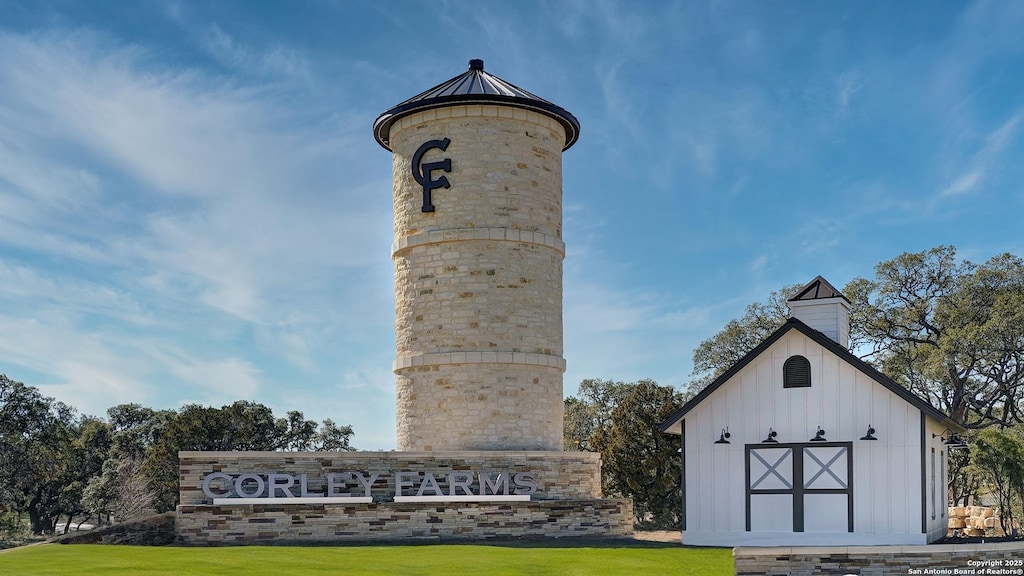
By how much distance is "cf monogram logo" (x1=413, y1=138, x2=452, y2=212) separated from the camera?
93.5ft

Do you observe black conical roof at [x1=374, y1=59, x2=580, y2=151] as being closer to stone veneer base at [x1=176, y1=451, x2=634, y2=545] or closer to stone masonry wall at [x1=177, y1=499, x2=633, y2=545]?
stone veneer base at [x1=176, y1=451, x2=634, y2=545]

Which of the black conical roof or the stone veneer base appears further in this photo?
the black conical roof

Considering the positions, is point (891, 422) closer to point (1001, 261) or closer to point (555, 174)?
point (555, 174)

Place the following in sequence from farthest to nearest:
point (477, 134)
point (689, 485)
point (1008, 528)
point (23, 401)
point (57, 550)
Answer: point (23, 401), point (1008, 528), point (477, 134), point (689, 485), point (57, 550)

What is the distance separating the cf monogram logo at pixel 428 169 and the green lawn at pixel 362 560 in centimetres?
1023

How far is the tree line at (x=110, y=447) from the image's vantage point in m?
44.6

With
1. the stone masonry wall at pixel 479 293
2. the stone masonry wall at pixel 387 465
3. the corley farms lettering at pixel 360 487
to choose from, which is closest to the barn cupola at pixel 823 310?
the stone masonry wall at pixel 387 465

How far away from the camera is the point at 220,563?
63.0ft

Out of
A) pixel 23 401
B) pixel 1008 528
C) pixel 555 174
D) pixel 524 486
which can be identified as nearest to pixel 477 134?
pixel 555 174

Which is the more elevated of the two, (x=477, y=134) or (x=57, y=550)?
(x=477, y=134)

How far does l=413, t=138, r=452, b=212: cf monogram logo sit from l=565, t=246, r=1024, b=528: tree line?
505 inches

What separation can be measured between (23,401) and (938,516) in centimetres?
4118

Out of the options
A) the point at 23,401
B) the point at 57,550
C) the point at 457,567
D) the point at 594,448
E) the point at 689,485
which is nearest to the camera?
the point at 457,567

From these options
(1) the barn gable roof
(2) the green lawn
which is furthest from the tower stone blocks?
(1) the barn gable roof
